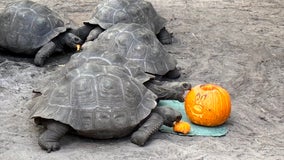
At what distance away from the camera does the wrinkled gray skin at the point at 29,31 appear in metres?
7.15

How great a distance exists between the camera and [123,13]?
25.2ft

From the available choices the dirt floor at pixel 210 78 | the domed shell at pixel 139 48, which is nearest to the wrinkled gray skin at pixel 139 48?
the domed shell at pixel 139 48

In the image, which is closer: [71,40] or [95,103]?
[95,103]

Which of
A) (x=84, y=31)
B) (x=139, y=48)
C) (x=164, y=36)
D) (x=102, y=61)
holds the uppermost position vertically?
(x=102, y=61)

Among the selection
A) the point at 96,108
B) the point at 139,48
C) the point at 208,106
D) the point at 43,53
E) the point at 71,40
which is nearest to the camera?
the point at 96,108

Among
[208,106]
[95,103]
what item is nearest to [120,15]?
[208,106]

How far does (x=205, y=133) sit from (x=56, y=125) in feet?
4.67

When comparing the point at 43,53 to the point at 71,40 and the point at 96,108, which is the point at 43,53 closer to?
the point at 71,40

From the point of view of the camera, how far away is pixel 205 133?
17.4ft

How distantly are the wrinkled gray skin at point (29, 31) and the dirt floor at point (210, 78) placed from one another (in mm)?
163

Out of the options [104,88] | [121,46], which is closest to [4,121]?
[104,88]

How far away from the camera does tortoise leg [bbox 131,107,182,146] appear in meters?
4.93

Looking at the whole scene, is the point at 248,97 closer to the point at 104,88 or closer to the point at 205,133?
the point at 205,133

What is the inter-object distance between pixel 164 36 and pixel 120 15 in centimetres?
90
